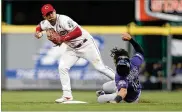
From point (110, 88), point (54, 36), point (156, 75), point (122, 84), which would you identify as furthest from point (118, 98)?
point (156, 75)

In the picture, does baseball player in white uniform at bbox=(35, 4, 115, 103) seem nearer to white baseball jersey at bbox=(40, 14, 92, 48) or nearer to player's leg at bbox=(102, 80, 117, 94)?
white baseball jersey at bbox=(40, 14, 92, 48)

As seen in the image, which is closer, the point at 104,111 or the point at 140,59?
the point at 104,111

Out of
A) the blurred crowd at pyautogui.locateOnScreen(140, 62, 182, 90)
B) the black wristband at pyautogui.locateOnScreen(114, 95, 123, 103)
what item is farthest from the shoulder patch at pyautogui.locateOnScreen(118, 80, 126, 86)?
the blurred crowd at pyautogui.locateOnScreen(140, 62, 182, 90)

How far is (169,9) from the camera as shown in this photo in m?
19.0

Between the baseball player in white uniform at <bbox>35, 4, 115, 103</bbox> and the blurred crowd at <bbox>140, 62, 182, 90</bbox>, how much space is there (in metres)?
6.13

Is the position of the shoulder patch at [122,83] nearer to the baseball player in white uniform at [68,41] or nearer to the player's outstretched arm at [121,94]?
the player's outstretched arm at [121,94]

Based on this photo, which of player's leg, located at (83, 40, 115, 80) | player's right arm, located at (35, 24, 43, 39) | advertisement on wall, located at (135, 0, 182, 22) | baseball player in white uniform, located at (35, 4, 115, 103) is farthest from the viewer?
advertisement on wall, located at (135, 0, 182, 22)

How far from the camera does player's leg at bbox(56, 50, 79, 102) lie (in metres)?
11.7

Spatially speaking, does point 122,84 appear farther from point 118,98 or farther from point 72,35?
point 72,35

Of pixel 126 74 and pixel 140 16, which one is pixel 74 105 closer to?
pixel 126 74

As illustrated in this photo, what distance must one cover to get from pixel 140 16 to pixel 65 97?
25.3 feet

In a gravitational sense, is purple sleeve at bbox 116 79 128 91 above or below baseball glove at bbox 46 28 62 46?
below

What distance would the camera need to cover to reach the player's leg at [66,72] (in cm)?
1171

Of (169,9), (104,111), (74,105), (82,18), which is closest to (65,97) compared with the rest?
(74,105)
